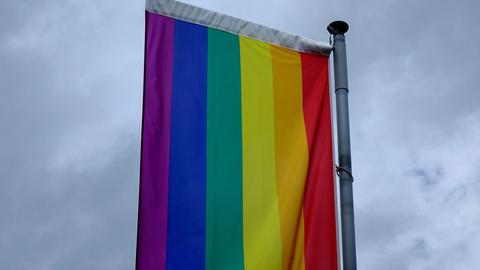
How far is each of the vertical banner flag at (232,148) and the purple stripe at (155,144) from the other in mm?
10

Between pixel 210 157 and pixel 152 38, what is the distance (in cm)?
145

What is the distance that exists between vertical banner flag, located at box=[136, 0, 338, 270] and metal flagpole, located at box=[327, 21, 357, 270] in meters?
0.17

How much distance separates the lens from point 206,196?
24.1ft

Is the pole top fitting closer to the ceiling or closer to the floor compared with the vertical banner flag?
closer to the ceiling

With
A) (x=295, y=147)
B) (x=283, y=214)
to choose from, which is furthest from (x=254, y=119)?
(x=283, y=214)

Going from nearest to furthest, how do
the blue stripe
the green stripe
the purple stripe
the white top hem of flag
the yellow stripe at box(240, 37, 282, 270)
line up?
1. the purple stripe
2. the blue stripe
3. the green stripe
4. the yellow stripe at box(240, 37, 282, 270)
5. the white top hem of flag

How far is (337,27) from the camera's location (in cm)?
863

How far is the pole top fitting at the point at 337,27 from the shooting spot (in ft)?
28.2

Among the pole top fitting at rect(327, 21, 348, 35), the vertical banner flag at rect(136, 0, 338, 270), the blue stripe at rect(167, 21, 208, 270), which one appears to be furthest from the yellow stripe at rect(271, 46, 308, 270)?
the blue stripe at rect(167, 21, 208, 270)

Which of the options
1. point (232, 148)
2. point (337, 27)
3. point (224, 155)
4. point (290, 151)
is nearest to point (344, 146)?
point (290, 151)

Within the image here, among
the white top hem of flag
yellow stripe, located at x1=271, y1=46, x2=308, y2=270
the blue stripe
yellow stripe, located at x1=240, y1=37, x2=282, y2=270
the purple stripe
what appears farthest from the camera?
the white top hem of flag

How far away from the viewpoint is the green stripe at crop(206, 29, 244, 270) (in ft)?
23.8

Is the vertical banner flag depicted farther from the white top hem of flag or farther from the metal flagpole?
the metal flagpole

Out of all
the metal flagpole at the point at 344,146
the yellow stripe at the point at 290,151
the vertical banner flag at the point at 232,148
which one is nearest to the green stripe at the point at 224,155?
the vertical banner flag at the point at 232,148
